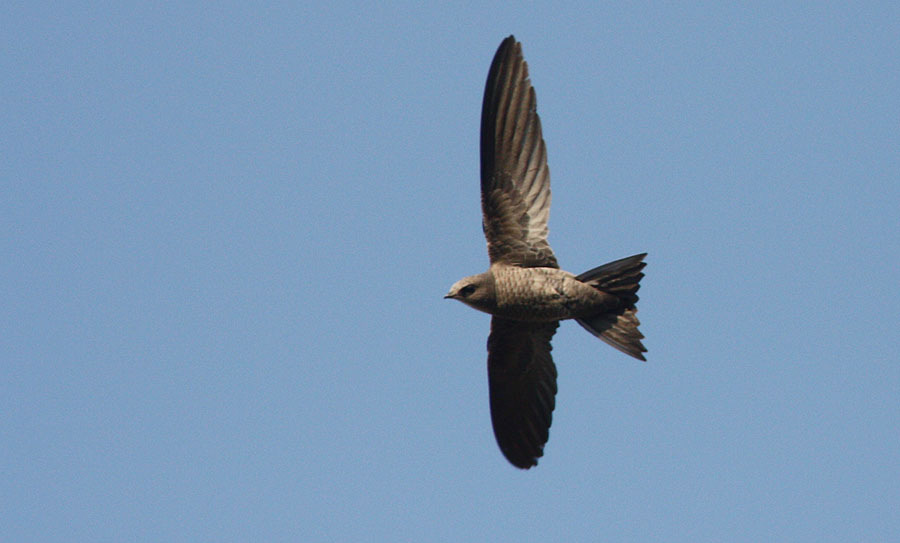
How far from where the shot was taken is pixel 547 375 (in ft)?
40.3

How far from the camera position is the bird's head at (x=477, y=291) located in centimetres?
1123

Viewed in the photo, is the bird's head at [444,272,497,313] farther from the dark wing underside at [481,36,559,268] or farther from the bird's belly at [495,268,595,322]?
the dark wing underside at [481,36,559,268]

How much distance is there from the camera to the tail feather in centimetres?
1106

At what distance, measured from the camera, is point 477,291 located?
11.2 meters

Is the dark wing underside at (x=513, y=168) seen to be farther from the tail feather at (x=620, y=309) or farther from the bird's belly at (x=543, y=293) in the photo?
the tail feather at (x=620, y=309)

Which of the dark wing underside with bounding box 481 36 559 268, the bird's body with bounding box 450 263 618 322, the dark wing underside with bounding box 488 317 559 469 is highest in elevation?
the dark wing underside with bounding box 481 36 559 268

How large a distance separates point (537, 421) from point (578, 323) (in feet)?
5.06

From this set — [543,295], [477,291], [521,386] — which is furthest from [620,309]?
[521,386]

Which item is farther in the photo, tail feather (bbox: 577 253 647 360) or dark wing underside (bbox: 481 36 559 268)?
dark wing underside (bbox: 481 36 559 268)

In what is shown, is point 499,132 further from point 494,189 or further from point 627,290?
point 627,290

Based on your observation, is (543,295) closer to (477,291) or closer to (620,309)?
(477,291)

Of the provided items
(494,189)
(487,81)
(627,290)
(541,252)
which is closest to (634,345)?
(627,290)

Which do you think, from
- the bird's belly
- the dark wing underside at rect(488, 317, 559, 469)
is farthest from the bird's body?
the dark wing underside at rect(488, 317, 559, 469)

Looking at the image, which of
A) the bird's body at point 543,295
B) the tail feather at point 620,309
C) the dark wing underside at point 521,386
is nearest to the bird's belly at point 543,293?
the bird's body at point 543,295
